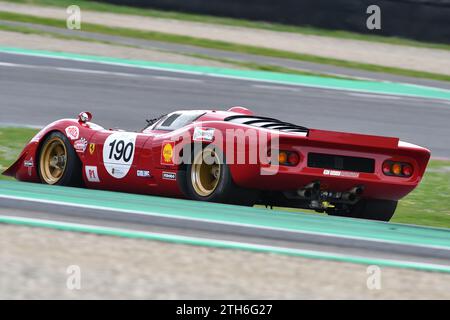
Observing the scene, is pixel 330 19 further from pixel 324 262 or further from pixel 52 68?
pixel 324 262

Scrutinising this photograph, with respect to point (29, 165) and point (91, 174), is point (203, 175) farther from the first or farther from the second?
point (29, 165)

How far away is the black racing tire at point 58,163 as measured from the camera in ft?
31.1

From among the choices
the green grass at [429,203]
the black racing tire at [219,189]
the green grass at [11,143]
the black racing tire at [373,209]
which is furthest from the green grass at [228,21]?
the black racing tire at [219,189]

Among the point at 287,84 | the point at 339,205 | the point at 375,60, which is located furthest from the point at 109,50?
the point at 339,205

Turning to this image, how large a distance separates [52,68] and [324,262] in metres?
11.0

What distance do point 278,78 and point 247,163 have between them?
392 inches

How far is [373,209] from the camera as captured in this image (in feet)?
29.5

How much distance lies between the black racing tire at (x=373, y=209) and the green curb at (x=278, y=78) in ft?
28.6

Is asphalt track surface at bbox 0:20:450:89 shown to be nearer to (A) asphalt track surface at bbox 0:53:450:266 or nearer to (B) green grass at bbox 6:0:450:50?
(A) asphalt track surface at bbox 0:53:450:266

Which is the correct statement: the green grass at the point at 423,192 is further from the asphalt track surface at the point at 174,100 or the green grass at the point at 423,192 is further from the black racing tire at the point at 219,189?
the black racing tire at the point at 219,189

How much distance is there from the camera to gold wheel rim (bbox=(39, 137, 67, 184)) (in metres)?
9.66

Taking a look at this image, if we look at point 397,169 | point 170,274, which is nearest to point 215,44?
point 397,169

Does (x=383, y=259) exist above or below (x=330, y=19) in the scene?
below
